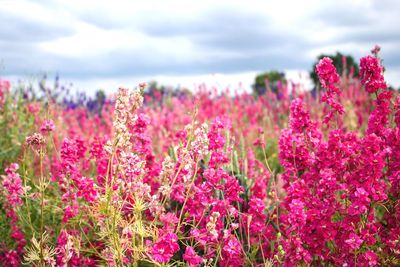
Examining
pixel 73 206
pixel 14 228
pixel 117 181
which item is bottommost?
pixel 14 228

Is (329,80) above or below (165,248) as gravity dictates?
above

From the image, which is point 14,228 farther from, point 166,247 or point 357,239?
point 357,239

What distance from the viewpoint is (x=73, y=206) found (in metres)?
3.33

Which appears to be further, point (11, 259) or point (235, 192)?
point (11, 259)

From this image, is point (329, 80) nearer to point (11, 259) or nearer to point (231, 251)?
point (231, 251)

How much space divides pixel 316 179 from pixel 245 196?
894 mm

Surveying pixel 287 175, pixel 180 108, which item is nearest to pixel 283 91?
pixel 180 108

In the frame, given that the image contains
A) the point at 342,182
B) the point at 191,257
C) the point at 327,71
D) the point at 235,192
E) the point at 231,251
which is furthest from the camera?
the point at 342,182

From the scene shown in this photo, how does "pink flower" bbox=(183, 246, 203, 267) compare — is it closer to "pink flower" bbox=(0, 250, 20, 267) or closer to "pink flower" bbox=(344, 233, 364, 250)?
"pink flower" bbox=(344, 233, 364, 250)

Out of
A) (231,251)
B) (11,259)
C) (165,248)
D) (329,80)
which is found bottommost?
(11,259)

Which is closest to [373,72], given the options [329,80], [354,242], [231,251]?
[329,80]

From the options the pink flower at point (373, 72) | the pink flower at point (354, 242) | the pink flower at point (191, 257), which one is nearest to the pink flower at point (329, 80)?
the pink flower at point (373, 72)

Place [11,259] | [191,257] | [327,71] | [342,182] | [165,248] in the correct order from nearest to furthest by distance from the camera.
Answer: [165,248]
[191,257]
[327,71]
[342,182]
[11,259]

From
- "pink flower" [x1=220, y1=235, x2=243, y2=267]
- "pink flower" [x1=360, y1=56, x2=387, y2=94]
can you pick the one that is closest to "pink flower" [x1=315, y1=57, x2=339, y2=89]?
"pink flower" [x1=360, y1=56, x2=387, y2=94]
